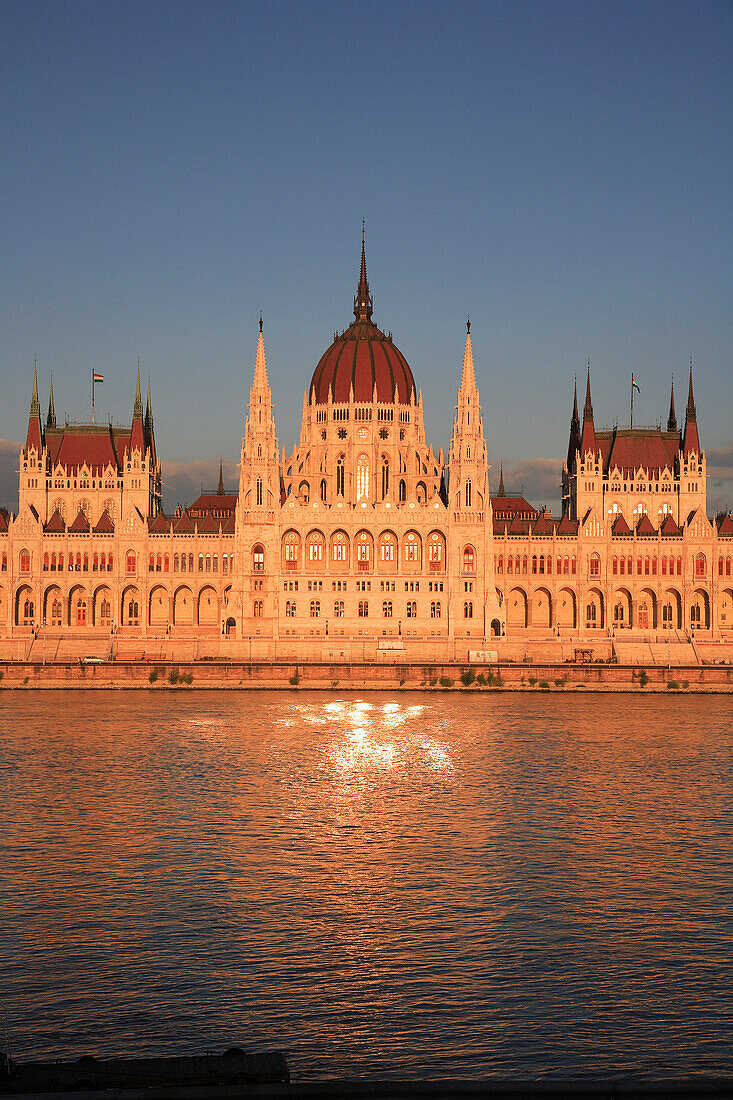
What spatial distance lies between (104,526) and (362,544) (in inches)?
1031

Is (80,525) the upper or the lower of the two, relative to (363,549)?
upper

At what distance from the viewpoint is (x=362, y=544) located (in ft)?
376

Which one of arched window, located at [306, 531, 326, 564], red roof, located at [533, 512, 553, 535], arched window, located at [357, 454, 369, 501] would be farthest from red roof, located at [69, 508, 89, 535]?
red roof, located at [533, 512, 553, 535]

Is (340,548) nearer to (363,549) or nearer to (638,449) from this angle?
(363,549)

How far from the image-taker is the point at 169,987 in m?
26.6

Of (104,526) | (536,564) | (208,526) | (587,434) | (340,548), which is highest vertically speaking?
(587,434)

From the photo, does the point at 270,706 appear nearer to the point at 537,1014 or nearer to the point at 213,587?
the point at 213,587

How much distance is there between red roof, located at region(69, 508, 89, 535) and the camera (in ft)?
391

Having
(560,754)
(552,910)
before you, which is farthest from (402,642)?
(552,910)

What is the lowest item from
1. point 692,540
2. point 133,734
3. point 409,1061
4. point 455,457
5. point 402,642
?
point 409,1061

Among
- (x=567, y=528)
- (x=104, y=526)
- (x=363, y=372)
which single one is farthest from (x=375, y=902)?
(x=363, y=372)

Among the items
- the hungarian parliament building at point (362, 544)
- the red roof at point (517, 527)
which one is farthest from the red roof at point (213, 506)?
the red roof at point (517, 527)

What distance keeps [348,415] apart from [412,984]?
99096 mm

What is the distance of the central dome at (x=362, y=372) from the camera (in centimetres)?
12450
